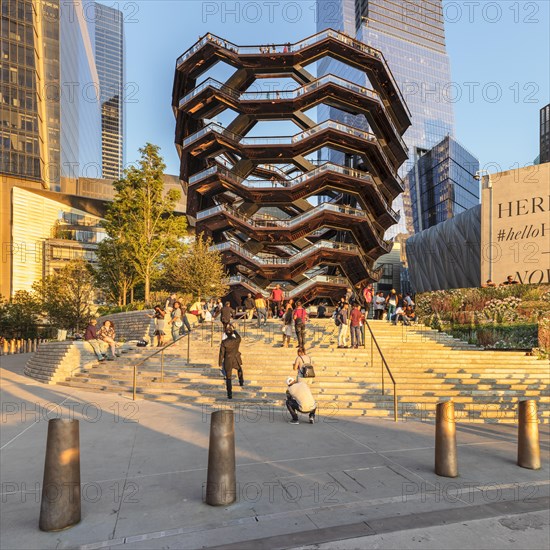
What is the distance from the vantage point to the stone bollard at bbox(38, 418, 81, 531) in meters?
4.62

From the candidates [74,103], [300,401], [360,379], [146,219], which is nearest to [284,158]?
[146,219]

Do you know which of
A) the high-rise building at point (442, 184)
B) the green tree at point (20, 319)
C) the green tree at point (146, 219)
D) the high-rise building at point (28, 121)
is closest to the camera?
the green tree at point (146, 219)

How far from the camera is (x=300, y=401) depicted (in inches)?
373

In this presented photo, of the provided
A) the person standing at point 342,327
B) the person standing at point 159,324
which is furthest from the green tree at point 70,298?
the person standing at point 342,327

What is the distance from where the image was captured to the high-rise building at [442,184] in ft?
358

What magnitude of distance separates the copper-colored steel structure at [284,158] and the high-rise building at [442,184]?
228 feet

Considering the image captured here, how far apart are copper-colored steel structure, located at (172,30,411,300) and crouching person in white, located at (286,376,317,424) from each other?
29.9m

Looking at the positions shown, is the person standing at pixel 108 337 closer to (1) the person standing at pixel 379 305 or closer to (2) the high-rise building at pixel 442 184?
(1) the person standing at pixel 379 305

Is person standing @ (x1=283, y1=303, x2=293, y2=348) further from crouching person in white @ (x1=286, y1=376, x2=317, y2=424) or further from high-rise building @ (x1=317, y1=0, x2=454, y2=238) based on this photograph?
high-rise building @ (x1=317, y1=0, x2=454, y2=238)

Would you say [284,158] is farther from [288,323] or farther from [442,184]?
[442,184]

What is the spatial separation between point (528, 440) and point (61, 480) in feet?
20.8

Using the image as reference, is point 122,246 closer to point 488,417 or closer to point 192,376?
point 192,376

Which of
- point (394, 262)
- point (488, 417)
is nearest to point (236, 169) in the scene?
point (488, 417)

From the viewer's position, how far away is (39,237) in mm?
73812
